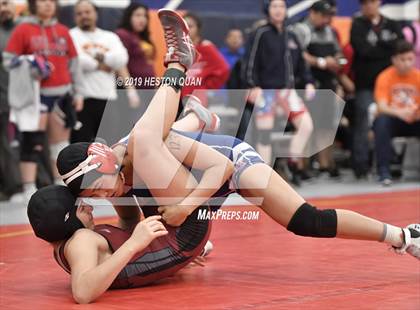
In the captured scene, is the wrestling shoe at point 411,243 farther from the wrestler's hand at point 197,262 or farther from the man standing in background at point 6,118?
the man standing in background at point 6,118

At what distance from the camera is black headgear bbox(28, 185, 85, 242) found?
3910mm

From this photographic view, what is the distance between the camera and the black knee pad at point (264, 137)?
8.70m

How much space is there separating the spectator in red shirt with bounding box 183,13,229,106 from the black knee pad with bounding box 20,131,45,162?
1.62 m

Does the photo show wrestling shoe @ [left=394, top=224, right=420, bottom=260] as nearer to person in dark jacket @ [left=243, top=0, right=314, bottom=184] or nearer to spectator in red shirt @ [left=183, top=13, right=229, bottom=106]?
person in dark jacket @ [left=243, top=0, right=314, bottom=184]

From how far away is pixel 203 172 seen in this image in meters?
4.25

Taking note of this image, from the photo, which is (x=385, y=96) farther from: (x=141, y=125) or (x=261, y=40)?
(x=141, y=125)

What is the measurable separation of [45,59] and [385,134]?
138 inches

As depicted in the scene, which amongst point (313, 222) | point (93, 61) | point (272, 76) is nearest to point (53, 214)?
point (313, 222)

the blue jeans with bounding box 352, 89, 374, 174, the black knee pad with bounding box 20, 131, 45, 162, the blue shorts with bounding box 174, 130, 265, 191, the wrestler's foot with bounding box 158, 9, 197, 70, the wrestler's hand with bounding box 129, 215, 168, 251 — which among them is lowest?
the blue jeans with bounding box 352, 89, 374, 174

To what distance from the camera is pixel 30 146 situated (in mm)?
7711

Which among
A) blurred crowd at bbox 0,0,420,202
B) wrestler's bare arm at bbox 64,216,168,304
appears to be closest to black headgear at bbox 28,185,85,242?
wrestler's bare arm at bbox 64,216,168,304

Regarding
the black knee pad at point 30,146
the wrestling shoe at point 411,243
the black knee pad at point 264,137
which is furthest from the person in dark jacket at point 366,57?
the wrestling shoe at point 411,243

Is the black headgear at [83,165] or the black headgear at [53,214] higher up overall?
the black headgear at [83,165]

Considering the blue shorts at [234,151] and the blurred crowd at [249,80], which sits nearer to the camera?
the blue shorts at [234,151]
